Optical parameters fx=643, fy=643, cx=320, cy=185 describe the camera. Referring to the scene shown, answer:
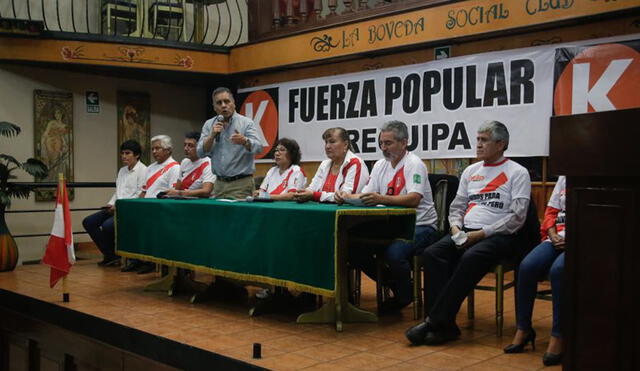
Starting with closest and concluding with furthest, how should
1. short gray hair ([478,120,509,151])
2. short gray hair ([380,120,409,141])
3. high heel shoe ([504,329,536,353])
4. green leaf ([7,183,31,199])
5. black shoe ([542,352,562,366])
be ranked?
black shoe ([542,352,562,366]) < high heel shoe ([504,329,536,353]) < short gray hair ([478,120,509,151]) < short gray hair ([380,120,409,141]) < green leaf ([7,183,31,199])

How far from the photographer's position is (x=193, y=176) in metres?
5.08

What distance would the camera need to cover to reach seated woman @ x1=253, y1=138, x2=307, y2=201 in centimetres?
449

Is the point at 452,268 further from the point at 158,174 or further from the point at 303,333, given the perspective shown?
the point at 158,174

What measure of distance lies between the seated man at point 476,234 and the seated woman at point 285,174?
135 cm

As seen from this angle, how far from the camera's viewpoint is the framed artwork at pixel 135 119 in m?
7.78

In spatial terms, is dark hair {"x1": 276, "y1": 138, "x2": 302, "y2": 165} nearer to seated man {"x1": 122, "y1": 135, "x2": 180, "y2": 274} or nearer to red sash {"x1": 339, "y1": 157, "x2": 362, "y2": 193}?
red sash {"x1": 339, "y1": 157, "x2": 362, "y2": 193}

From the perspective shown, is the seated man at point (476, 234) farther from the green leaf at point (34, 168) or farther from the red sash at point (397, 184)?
the green leaf at point (34, 168)

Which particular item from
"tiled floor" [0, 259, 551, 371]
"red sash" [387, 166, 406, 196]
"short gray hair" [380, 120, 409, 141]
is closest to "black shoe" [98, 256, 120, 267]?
"tiled floor" [0, 259, 551, 371]

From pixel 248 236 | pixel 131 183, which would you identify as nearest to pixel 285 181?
pixel 248 236

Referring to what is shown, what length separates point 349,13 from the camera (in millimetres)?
6082

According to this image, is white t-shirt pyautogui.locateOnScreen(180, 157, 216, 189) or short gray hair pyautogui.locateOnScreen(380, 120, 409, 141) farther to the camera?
white t-shirt pyautogui.locateOnScreen(180, 157, 216, 189)

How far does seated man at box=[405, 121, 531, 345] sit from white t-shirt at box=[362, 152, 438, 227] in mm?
259

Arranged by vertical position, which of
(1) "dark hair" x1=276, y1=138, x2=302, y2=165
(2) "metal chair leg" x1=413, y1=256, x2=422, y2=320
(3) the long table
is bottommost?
(2) "metal chair leg" x1=413, y1=256, x2=422, y2=320

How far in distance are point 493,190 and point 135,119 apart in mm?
5636
